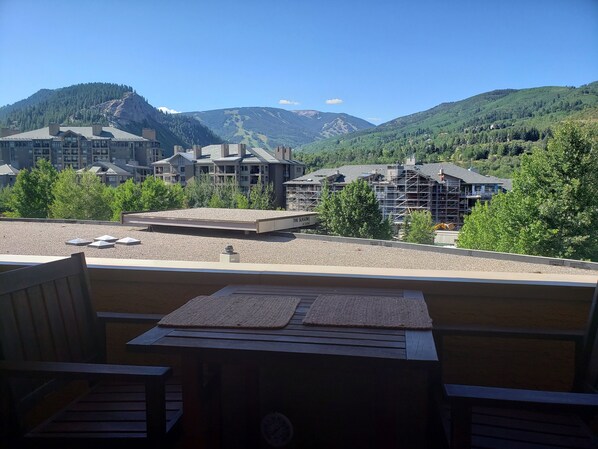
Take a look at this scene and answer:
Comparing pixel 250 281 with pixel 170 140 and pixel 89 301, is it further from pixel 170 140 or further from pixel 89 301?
pixel 170 140

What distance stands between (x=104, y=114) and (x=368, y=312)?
75.0 m

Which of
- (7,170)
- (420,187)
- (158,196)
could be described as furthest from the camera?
(420,187)

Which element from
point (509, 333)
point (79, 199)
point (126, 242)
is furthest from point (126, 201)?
point (509, 333)

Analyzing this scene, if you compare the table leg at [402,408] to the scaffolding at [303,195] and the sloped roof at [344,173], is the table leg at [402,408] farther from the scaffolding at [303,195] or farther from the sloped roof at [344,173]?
the sloped roof at [344,173]

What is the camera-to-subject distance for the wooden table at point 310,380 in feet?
3.65

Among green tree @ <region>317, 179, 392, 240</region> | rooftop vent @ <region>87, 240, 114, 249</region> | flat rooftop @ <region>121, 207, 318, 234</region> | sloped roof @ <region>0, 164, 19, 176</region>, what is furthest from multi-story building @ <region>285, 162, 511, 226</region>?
rooftop vent @ <region>87, 240, 114, 249</region>

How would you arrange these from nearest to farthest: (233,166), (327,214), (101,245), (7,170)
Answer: (101,245), (327,214), (233,166), (7,170)

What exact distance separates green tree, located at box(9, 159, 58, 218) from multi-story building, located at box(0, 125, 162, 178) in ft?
53.3

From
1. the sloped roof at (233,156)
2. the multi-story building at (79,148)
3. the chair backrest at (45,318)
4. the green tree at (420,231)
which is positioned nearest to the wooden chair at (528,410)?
the chair backrest at (45,318)

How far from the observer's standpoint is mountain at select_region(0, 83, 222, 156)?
60844mm

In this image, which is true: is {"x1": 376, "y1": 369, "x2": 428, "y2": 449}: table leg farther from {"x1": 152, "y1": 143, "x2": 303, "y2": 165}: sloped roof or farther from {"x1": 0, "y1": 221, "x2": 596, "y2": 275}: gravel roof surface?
{"x1": 152, "y1": 143, "x2": 303, "y2": 165}: sloped roof

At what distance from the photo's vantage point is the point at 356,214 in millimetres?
30547

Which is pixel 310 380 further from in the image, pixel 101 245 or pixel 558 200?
pixel 558 200

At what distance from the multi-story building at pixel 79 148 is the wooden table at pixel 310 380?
5341 cm
